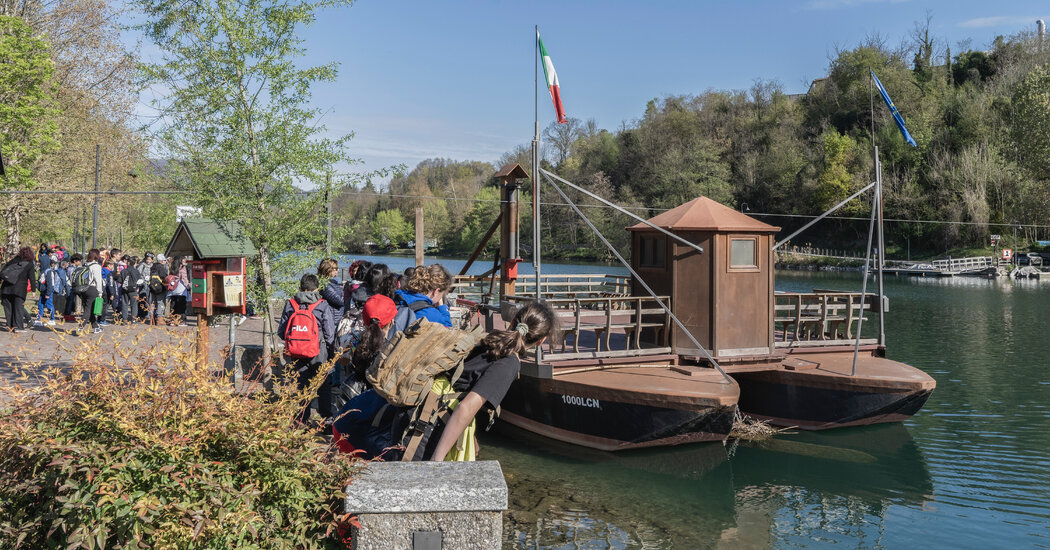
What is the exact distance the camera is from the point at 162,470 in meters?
3.19

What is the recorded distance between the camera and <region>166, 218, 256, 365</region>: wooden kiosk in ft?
32.4

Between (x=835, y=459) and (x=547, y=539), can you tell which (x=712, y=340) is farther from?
(x=547, y=539)

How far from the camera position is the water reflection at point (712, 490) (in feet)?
29.7

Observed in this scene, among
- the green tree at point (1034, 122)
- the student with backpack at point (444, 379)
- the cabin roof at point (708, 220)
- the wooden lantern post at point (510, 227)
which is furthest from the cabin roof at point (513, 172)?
the green tree at point (1034, 122)

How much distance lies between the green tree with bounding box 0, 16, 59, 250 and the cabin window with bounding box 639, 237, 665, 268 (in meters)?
17.5

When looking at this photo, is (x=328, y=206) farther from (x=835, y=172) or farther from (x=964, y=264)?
(x=835, y=172)

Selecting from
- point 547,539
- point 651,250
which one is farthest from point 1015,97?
point 547,539

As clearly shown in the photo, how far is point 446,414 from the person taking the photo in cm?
385

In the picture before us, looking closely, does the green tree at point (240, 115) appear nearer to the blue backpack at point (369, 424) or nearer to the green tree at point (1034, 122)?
the blue backpack at point (369, 424)

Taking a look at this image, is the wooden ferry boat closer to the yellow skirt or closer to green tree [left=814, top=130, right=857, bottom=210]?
the yellow skirt

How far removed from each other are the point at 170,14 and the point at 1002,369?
64.3ft

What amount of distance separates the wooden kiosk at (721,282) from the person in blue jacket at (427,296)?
647cm

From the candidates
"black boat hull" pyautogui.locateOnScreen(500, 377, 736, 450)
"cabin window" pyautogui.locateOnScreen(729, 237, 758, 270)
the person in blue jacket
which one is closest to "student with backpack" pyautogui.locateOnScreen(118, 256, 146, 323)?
"black boat hull" pyautogui.locateOnScreen(500, 377, 736, 450)

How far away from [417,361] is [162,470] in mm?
1161
